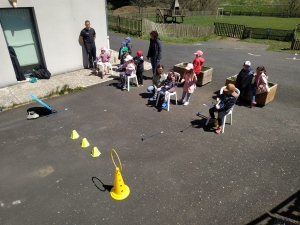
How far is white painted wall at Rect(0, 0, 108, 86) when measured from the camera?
9.10 m

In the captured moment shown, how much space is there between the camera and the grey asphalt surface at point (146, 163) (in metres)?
4.07

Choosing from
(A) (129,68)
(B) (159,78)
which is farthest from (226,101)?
(A) (129,68)

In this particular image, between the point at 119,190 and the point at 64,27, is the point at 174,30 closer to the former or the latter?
the point at 64,27

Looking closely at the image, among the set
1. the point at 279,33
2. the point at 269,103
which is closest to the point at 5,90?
the point at 269,103

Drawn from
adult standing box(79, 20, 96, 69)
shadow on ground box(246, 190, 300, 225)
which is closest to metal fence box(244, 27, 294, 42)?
adult standing box(79, 20, 96, 69)

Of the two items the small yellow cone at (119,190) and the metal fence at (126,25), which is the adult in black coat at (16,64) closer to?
the small yellow cone at (119,190)

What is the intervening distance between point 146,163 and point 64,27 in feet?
25.0

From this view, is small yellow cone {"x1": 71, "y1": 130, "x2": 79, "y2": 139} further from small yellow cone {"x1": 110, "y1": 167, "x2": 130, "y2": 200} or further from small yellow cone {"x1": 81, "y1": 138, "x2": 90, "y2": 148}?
small yellow cone {"x1": 110, "y1": 167, "x2": 130, "y2": 200}

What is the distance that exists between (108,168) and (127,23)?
792 inches

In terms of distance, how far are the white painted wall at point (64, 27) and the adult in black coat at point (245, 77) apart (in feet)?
23.0

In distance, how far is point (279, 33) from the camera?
20797 mm

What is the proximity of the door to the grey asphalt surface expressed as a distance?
113 inches

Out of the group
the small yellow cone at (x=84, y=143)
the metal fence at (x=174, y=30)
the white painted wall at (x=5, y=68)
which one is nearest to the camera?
the small yellow cone at (x=84, y=143)

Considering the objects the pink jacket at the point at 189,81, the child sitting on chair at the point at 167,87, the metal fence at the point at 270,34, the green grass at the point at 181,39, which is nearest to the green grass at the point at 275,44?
the metal fence at the point at 270,34
